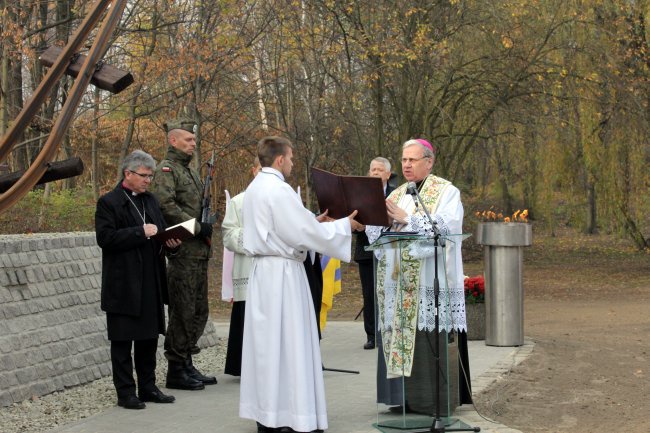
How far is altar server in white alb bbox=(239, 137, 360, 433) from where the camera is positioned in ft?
23.4

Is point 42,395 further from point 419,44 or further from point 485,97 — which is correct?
point 485,97

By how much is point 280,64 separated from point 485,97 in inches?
206

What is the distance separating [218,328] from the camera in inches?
560

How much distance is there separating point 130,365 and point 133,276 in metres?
0.76

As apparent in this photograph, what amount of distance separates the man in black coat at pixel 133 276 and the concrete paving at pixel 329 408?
284 millimetres

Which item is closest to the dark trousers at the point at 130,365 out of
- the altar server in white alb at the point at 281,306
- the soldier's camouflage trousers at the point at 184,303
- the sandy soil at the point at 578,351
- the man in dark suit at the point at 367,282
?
the soldier's camouflage trousers at the point at 184,303

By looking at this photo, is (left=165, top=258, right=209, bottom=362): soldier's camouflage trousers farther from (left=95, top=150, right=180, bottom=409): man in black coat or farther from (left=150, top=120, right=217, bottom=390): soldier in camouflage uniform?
(left=95, top=150, right=180, bottom=409): man in black coat

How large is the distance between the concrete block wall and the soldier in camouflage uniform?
0.98m

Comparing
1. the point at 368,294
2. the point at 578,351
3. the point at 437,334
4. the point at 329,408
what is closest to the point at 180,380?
the point at 329,408

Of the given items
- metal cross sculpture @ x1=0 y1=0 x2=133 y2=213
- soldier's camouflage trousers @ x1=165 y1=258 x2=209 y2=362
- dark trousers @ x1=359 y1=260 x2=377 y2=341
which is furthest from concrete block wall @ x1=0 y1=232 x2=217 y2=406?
metal cross sculpture @ x1=0 y1=0 x2=133 y2=213

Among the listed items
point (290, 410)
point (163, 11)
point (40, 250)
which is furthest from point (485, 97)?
point (290, 410)

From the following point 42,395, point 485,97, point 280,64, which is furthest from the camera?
point 280,64

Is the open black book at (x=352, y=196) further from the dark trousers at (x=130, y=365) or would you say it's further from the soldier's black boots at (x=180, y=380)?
the soldier's black boots at (x=180, y=380)

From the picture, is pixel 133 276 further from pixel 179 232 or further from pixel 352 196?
pixel 352 196
